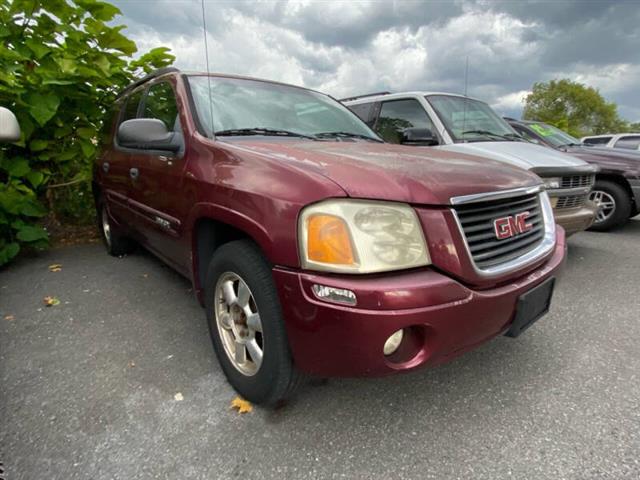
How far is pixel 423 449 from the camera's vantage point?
162 centimetres

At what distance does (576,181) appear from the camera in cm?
378

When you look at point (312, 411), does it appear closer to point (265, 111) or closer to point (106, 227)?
point (265, 111)

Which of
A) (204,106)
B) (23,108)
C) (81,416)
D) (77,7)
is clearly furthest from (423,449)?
(77,7)

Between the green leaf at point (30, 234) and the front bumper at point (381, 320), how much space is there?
12.0 feet

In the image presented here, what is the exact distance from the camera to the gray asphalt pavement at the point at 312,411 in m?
1.55

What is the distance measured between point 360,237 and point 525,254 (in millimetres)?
880

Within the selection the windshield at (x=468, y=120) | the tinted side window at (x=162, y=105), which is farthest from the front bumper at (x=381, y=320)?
the windshield at (x=468, y=120)

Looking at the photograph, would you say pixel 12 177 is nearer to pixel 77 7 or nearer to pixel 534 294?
pixel 77 7

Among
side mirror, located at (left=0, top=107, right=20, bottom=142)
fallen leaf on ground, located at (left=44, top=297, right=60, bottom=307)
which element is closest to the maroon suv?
side mirror, located at (left=0, top=107, right=20, bottom=142)

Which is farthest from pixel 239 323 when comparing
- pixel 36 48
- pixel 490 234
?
pixel 36 48

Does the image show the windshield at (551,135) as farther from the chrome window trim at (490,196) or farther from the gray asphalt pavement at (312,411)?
the chrome window trim at (490,196)

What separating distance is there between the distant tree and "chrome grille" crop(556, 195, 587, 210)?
54.1m

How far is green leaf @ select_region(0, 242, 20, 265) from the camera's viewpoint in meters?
3.76

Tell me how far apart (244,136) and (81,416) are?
5.18 feet
